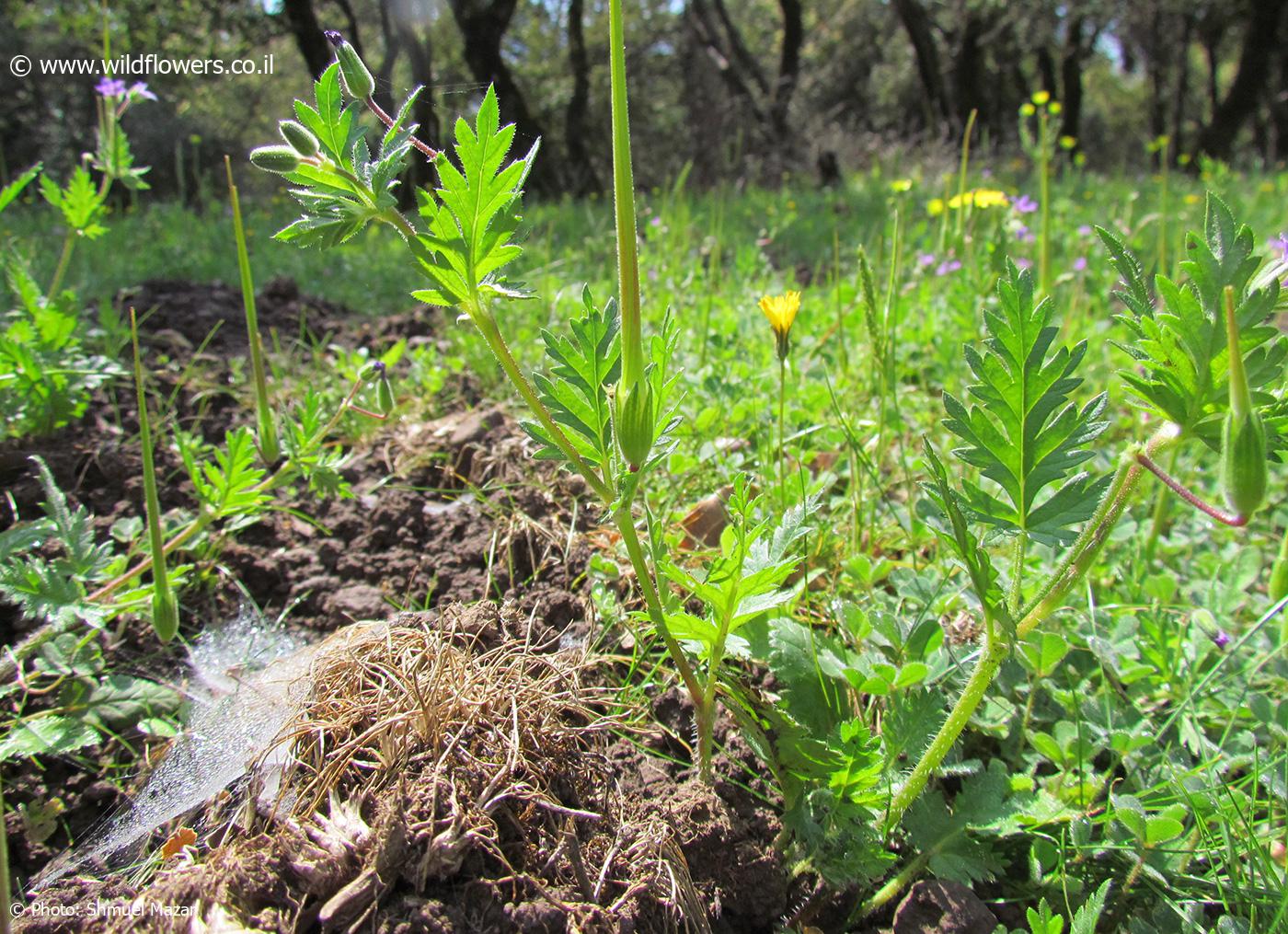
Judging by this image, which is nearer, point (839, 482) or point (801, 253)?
point (839, 482)

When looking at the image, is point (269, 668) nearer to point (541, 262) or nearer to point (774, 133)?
point (541, 262)

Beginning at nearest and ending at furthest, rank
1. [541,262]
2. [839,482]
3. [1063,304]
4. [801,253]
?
[839,482] < [1063,304] < [541,262] < [801,253]

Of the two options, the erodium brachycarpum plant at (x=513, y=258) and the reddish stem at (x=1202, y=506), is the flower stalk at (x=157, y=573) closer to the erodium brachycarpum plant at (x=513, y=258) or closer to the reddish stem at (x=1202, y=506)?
the erodium brachycarpum plant at (x=513, y=258)

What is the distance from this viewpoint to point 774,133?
9.45 m

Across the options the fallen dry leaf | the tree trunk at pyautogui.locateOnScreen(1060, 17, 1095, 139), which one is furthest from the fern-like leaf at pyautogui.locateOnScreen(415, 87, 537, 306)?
the tree trunk at pyautogui.locateOnScreen(1060, 17, 1095, 139)

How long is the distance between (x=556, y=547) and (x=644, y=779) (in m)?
0.53

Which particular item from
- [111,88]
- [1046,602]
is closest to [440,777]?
[1046,602]

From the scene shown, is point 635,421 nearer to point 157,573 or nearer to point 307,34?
point 157,573

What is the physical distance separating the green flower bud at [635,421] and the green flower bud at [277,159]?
1.36 feet

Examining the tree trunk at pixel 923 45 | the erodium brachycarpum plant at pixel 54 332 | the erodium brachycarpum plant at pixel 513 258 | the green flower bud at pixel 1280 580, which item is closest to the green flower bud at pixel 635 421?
the erodium brachycarpum plant at pixel 513 258

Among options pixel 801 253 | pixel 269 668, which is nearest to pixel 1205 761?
pixel 269 668

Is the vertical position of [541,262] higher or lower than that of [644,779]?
Result: higher

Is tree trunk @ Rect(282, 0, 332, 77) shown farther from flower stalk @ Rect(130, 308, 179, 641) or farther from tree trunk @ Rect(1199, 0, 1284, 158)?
tree trunk @ Rect(1199, 0, 1284, 158)

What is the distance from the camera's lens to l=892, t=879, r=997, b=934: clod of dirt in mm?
1005
